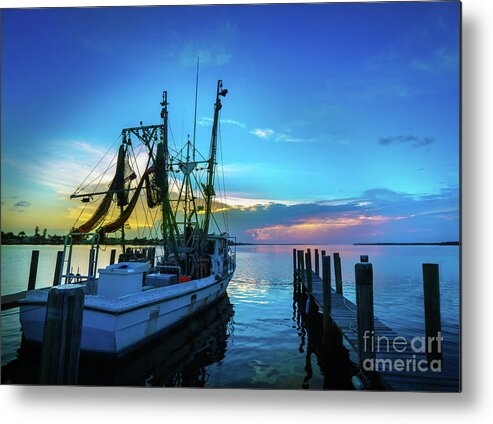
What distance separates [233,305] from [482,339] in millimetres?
11795

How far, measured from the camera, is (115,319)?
6.05 m

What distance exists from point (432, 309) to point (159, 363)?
5.40 m

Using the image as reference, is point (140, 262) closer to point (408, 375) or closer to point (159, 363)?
point (159, 363)

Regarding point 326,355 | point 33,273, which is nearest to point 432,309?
point 326,355

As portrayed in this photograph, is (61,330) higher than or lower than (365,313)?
lower

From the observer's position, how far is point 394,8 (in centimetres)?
507

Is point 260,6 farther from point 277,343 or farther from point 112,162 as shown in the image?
point 277,343

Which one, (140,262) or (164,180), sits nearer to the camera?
(140,262)

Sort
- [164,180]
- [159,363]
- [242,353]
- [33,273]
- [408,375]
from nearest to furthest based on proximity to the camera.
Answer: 1. [408,375]
2. [159,363]
3. [242,353]
4. [164,180]
5. [33,273]

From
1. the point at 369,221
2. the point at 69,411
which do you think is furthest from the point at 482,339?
the point at 69,411

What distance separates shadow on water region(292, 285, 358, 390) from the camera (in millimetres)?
6586

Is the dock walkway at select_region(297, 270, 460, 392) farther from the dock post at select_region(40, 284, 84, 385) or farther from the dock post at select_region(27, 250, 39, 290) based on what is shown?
the dock post at select_region(27, 250, 39, 290)

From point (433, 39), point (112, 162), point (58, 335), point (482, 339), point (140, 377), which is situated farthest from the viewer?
point (112, 162)

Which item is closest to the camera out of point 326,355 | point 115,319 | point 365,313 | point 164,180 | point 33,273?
point 365,313
